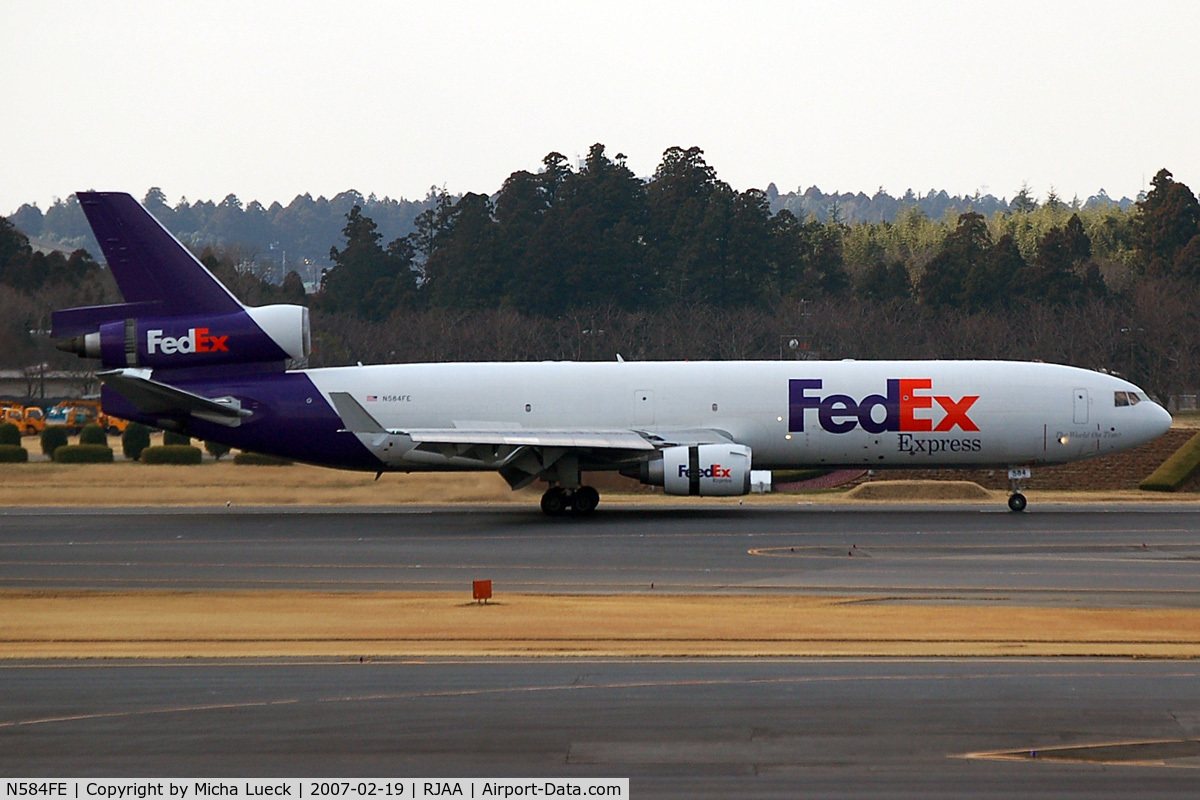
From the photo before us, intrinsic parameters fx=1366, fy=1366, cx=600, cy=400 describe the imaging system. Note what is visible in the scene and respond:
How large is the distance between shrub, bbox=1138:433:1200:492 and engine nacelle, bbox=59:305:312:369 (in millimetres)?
30670

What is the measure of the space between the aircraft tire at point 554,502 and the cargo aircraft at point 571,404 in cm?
6

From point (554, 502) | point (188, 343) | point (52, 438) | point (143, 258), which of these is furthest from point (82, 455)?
point (554, 502)

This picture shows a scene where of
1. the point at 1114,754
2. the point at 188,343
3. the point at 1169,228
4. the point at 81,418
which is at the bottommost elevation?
the point at 1114,754

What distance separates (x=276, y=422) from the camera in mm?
40281

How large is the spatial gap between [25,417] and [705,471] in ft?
204

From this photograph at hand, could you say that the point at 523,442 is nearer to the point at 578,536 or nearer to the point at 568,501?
the point at 568,501

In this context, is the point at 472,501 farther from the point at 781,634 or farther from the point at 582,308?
the point at 582,308

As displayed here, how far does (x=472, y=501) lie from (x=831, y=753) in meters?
31.9

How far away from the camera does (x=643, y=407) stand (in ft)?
133

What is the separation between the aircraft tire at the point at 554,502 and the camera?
40.5m

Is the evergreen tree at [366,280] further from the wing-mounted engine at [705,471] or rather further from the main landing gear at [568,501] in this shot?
the wing-mounted engine at [705,471]

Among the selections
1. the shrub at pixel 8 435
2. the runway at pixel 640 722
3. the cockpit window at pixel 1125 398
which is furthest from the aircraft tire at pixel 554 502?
the shrub at pixel 8 435

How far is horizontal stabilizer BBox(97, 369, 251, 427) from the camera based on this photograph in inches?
1503

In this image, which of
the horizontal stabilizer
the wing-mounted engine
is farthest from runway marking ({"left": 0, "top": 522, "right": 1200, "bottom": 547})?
the horizontal stabilizer
